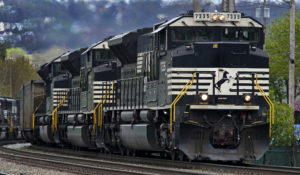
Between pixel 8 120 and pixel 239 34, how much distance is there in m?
28.6

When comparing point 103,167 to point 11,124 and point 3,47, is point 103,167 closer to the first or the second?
point 11,124

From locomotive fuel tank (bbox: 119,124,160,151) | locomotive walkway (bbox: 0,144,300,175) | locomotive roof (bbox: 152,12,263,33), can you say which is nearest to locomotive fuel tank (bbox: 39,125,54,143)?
locomotive walkway (bbox: 0,144,300,175)

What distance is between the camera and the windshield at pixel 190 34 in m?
17.6

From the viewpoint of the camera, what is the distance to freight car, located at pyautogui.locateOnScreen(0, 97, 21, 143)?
43.0 m

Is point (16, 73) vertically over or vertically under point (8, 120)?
over

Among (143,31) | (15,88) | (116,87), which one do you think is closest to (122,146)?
(116,87)

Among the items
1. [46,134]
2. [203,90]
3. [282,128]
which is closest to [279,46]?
[46,134]

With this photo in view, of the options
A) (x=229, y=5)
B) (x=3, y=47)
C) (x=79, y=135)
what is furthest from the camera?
(x=3, y=47)

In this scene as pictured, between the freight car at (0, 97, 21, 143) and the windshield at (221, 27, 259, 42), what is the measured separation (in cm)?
2792

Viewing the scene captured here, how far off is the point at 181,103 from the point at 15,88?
72177 mm

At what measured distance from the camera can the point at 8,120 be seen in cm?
4328

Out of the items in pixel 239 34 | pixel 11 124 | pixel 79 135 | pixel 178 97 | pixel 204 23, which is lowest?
pixel 79 135

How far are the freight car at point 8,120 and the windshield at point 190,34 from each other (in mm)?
27245

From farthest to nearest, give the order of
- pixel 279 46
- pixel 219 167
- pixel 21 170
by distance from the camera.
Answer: pixel 279 46 < pixel 21 170 < pixel 219 167
